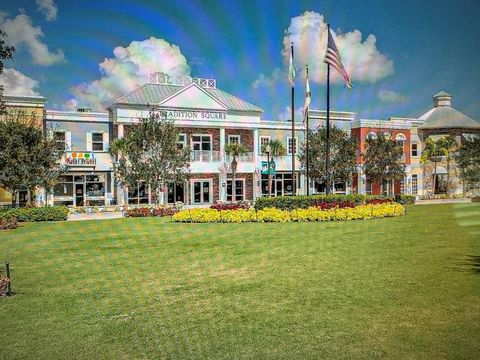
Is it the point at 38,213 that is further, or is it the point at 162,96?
the point at 162,96

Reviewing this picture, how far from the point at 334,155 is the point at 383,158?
532cm

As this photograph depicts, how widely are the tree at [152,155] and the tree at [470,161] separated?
91.1 feet

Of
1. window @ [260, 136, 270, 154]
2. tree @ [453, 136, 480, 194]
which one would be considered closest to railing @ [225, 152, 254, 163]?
window @ [260, 136, 270, 154]

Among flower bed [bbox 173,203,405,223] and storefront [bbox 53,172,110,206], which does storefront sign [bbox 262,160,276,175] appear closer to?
storefront [bbox 53,172,110,206]

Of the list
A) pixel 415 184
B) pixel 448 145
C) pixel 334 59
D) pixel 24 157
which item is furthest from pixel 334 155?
pixel 24 157

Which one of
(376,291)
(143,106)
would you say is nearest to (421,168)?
(143,106)

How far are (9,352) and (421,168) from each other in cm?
4827

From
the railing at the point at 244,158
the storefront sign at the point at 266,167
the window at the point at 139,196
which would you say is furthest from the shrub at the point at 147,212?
the storefront sign at the point at 266,167

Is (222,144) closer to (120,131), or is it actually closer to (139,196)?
(139,196)

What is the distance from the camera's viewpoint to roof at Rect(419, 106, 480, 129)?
50625 mm

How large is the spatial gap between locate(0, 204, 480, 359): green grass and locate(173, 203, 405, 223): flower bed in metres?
6.21

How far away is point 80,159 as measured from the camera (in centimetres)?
3509

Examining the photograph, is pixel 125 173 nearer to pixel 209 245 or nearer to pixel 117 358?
pixel 209 245

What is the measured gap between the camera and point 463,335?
267 inches
